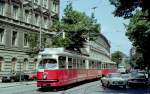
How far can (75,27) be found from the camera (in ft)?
186

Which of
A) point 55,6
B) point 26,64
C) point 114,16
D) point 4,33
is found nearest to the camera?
point 114,16

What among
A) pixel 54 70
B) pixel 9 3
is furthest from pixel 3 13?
pixel 54 70

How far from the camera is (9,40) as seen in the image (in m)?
50.2

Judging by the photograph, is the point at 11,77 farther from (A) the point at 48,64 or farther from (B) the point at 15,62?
(A) the point at 48,64

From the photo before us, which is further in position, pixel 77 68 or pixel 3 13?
pixel 3 13

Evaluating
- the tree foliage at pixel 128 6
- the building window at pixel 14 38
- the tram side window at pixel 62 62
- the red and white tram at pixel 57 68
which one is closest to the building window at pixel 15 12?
the building window at pixel 14 38

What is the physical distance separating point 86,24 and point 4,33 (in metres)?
14.4

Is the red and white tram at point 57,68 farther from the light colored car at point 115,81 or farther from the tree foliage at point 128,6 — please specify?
the tree foliage at point 128,6

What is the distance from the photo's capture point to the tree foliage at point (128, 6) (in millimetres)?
23192

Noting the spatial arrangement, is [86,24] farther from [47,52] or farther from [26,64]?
[47,52]

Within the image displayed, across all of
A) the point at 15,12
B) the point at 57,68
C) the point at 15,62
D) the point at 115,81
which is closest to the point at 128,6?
the point at 57,68

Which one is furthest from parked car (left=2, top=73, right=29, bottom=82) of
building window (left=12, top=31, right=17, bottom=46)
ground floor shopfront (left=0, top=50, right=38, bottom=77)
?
building window (left=12, top=31, right=17, bottom=46)

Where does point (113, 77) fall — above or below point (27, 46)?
below

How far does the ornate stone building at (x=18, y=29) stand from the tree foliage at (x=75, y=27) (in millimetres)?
3828
